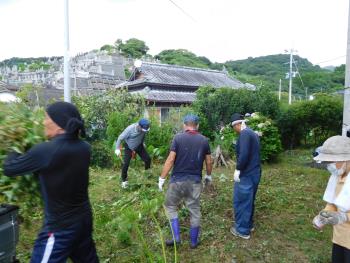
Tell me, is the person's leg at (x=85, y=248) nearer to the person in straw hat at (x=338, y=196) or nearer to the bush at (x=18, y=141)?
the bush at (x=18, y=141)

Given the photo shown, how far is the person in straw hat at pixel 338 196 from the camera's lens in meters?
2.64

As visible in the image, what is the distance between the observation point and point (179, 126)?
1345 centimetres

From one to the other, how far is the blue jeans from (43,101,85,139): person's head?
302 centimetres

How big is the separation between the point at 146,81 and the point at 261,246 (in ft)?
55.7

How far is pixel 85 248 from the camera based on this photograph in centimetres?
285

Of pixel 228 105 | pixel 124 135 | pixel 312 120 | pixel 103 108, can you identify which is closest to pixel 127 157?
pixel 124 135

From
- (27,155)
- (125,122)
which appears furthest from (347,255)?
(125,122)

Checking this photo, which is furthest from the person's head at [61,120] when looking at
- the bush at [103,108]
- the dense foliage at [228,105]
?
the dense foliage at [228,105]

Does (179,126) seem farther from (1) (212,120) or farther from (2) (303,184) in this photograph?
(2) (303,184)

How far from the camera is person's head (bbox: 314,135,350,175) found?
2.75 metres

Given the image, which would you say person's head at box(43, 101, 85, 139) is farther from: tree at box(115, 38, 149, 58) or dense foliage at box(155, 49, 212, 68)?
tree at box(115, 38, 149, 58)

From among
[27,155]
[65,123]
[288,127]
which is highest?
[65,123]

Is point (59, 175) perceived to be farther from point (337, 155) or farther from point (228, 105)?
point (228, 105)

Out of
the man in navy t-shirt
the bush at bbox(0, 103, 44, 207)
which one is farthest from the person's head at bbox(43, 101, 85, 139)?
the man in navy t-shirt
